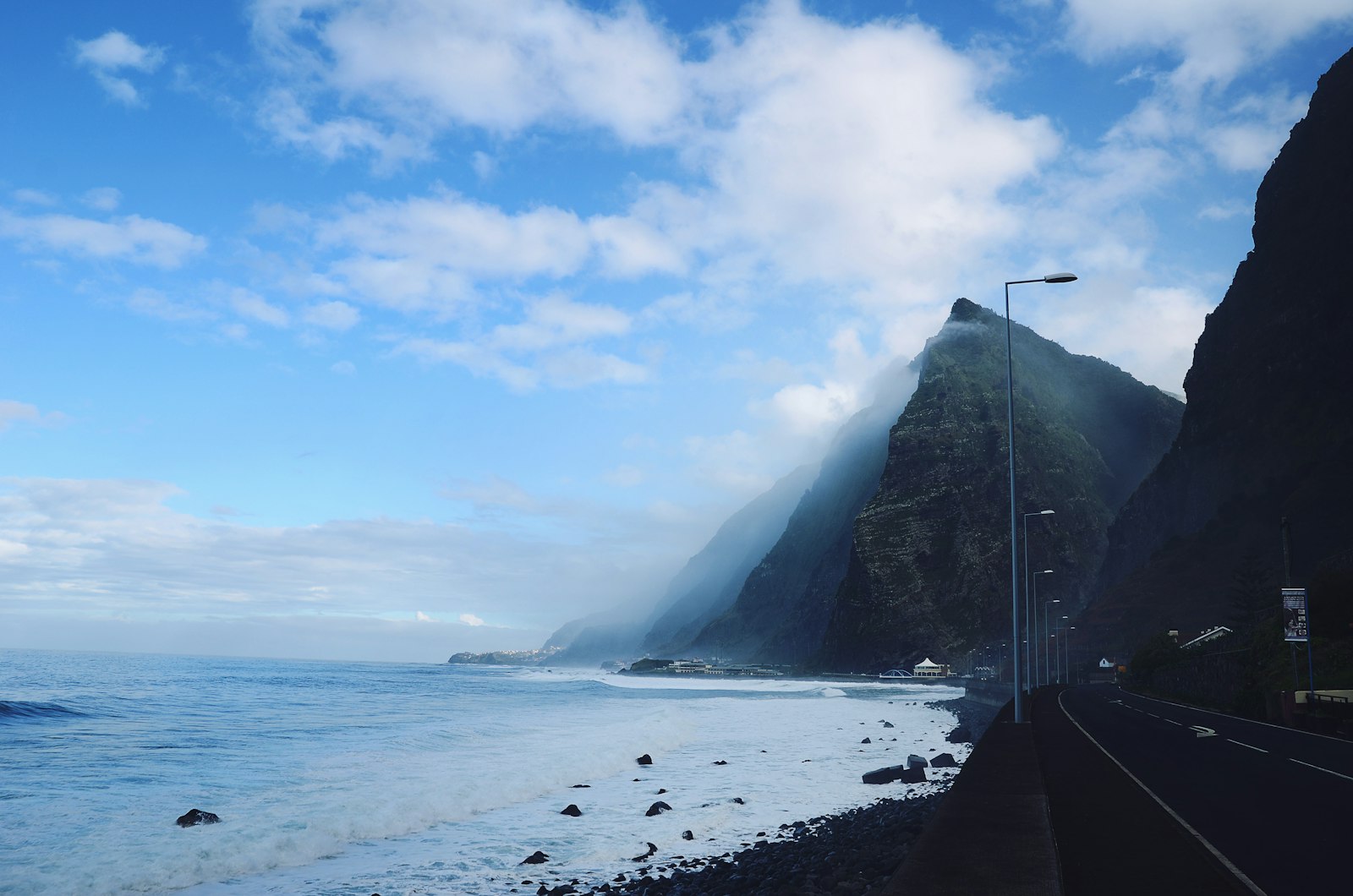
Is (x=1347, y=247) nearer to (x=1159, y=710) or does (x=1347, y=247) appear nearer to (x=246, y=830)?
(x=1159, y=710)

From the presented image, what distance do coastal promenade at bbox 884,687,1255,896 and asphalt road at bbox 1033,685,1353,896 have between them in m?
0.03

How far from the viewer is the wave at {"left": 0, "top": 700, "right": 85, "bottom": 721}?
152 feet

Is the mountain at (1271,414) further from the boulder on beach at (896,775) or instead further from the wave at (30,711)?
the wave at (30,711)

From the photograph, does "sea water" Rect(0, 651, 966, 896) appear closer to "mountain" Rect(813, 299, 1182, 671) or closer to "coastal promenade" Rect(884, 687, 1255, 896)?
"coastal promenade" Rect(884, 687, 1255, 896)

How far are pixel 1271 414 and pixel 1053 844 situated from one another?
118 metres

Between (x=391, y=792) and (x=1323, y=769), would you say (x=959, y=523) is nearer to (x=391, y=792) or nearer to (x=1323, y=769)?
(x=1323, y=769)

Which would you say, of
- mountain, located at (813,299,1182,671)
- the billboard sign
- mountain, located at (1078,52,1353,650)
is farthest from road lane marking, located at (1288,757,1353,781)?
mountain, located at (813,299,1182,671)

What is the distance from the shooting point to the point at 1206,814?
12695mm

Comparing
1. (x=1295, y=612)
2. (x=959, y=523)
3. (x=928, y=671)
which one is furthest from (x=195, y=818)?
(x=959, y=523)

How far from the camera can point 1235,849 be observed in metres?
10.3

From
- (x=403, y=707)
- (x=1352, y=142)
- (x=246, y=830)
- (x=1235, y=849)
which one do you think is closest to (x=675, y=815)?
(x=246, y=830)

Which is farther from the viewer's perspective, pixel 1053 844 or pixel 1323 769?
pixel 1323 769

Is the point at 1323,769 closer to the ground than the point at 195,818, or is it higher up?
higher up

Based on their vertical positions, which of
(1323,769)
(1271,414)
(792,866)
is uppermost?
(1271,414)
